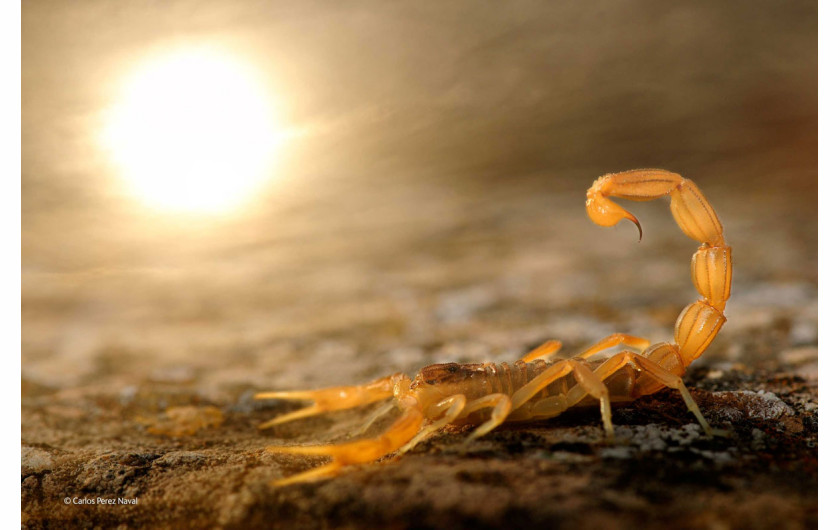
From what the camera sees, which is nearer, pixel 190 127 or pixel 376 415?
pixel 376 415

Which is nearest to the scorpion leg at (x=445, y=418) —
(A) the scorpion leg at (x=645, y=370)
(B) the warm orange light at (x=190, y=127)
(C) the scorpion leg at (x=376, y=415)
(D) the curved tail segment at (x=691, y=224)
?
(C) the scorpion leg at (x=376, y=415)

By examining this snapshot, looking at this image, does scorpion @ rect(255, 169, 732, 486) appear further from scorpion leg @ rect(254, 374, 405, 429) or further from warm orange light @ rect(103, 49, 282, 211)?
warm orange light @ rect(103, 49, 282, 211)

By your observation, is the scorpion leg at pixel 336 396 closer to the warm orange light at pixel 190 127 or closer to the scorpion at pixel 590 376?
the scorpion at pixel 590 376

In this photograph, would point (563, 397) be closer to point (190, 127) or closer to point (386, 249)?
→ point (190, 127)

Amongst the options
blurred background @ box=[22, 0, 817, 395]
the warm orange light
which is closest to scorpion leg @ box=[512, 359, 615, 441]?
blurred background @ box=[22, 0, 817, 395]

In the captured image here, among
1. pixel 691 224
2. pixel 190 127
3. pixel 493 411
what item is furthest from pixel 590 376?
pixel 190 127

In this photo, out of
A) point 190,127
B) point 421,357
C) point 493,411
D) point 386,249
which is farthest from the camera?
point 386,249
